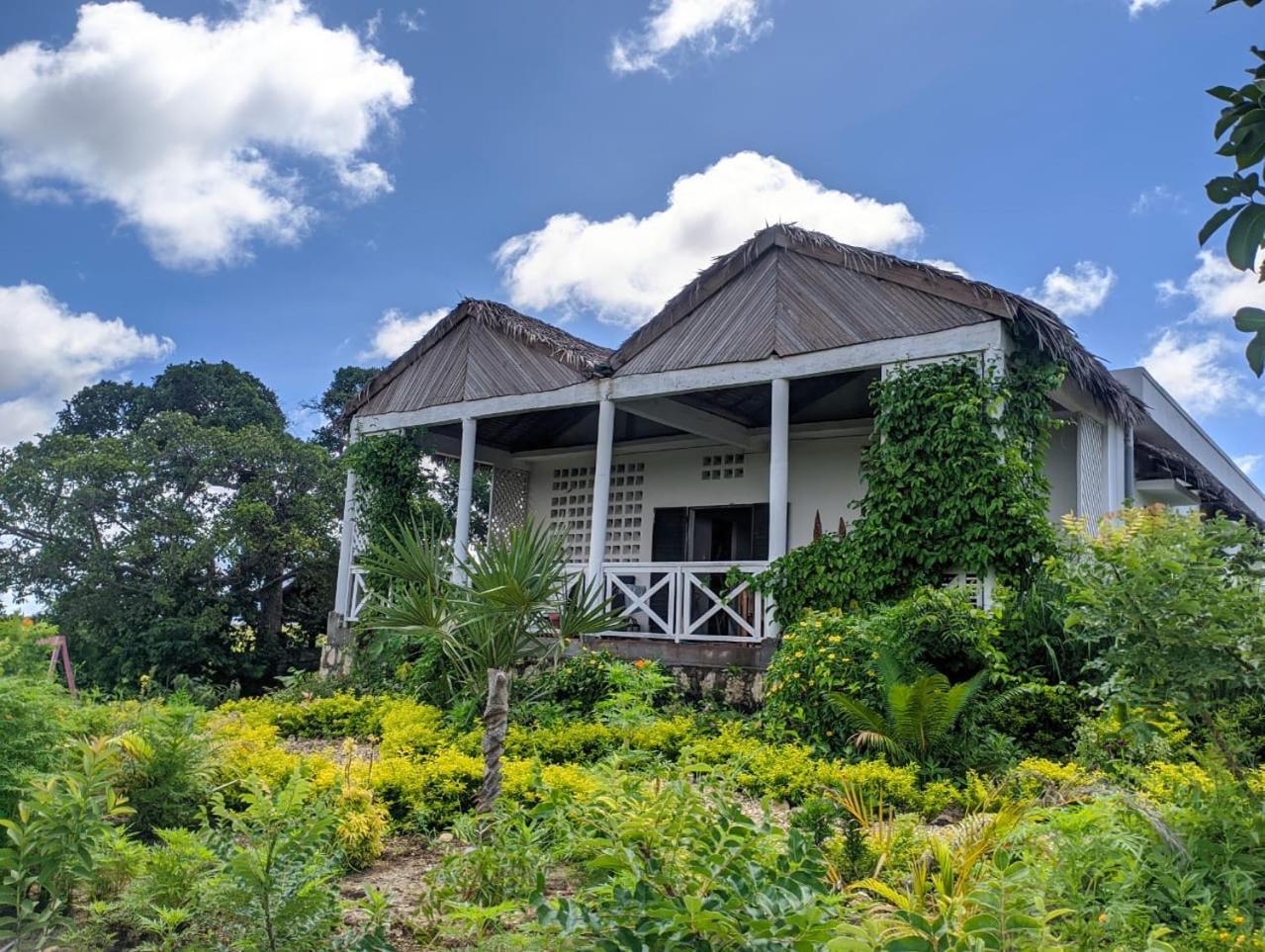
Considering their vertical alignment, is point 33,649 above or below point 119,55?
below

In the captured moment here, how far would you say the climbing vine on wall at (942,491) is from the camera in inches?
320

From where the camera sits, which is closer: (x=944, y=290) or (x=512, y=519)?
(x=944, y=290)

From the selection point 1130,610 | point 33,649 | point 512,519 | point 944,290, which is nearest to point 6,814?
point 33,649

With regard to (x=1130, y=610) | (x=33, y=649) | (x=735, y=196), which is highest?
(x=735, y=196)

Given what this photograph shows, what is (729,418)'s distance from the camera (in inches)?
498

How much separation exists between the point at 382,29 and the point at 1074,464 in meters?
9.29

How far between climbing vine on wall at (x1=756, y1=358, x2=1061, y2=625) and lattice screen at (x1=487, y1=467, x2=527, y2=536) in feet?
24.4

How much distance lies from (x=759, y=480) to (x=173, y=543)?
11.6 m

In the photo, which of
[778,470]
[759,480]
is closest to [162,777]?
[778,470]

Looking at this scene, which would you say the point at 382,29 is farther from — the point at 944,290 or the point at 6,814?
the point at 6,814

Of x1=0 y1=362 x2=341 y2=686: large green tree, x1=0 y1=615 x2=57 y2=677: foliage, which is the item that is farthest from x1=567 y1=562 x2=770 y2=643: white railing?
x1=0 y1=362 x2=341 y2=686: large green tree

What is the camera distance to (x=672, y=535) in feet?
45.8

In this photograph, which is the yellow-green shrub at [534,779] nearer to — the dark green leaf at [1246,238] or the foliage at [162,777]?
the foliage at [162,777]

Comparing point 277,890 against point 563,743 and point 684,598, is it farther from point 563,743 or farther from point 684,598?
point 684,598
